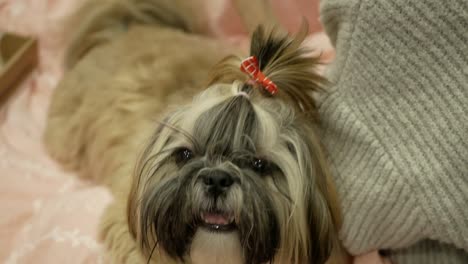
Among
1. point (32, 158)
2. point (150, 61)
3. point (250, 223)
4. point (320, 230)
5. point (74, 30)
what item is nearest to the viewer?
point (250, 223)

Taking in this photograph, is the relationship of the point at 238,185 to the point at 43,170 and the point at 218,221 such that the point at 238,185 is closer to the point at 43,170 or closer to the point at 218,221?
the point at 218,221

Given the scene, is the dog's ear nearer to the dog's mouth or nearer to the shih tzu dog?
the shih tzu dog

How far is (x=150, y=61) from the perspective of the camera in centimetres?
183

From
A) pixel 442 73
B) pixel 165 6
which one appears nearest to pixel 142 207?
pixel 442 73

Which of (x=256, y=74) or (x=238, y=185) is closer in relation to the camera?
(x=238, y=185)

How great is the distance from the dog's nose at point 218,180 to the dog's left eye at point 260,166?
0.08 meters

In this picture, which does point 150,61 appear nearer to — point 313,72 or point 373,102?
point 313,72

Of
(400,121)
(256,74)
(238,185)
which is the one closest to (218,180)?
(238,185)

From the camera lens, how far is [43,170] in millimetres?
1915

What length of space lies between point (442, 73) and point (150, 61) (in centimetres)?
102

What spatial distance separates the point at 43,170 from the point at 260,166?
1.07 m

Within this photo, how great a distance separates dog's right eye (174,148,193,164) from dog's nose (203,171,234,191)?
0.11 metres

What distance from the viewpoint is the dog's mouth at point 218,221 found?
1.08 meters

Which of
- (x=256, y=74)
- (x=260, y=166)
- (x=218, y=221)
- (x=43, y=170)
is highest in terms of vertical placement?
(x=43, y=170)
